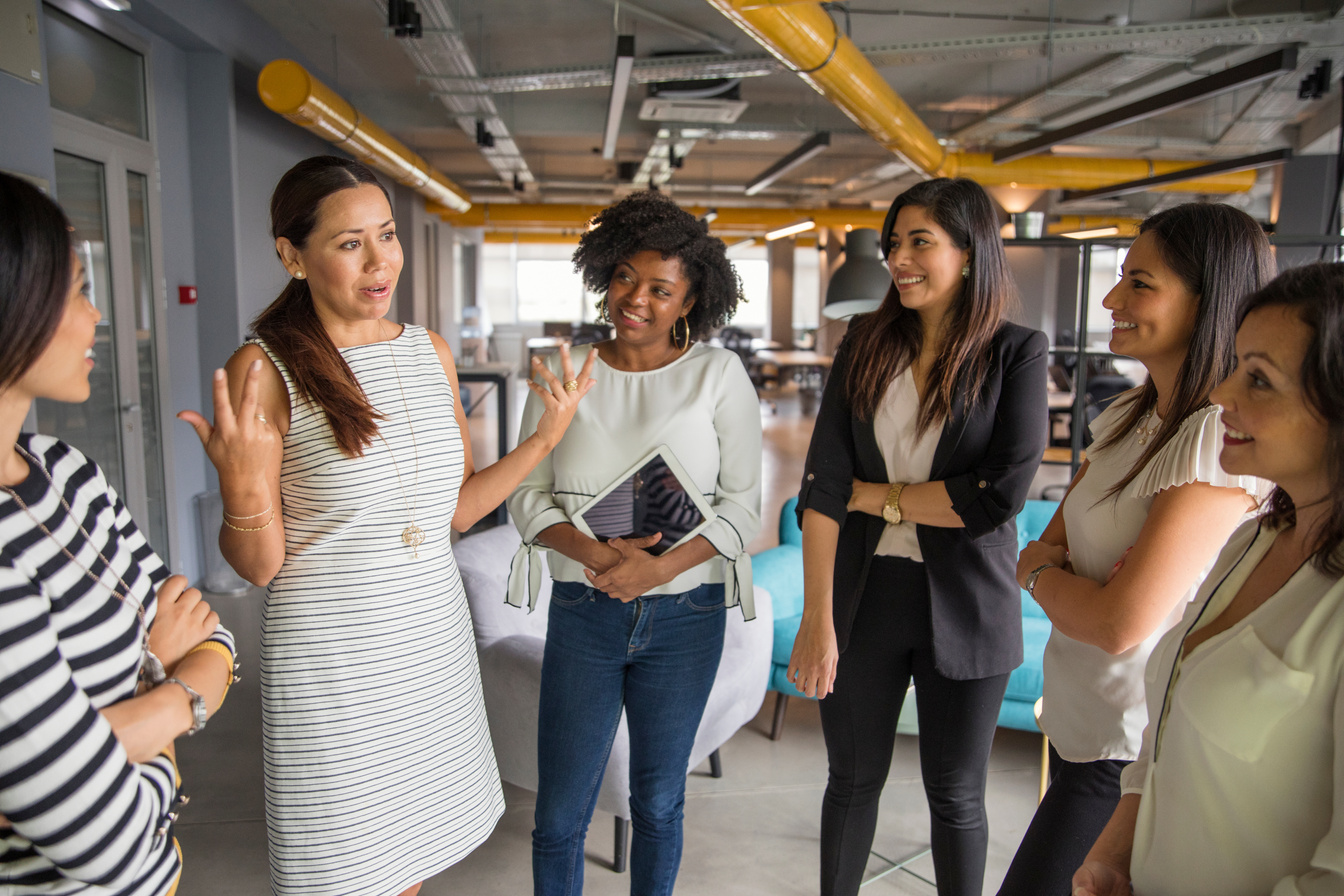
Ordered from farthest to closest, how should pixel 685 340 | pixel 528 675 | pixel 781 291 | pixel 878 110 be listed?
pixel 781 291 < pixel 878 110 < pixel 528 675 < pixel 685 340

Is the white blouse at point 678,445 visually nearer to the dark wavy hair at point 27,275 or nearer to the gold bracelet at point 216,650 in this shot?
the gold bracelet at point 216,650

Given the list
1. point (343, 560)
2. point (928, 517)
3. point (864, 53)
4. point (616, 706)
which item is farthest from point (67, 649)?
point (864, 53)

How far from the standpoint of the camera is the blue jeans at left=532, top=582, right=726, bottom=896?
1.70 meters

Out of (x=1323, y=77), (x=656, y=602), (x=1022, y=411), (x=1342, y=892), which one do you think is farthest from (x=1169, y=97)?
(x=1342, y=892)

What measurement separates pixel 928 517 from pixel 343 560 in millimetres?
1031

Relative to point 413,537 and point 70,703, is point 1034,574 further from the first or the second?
point 70,703

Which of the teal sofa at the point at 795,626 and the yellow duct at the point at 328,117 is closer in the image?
the teal sofa at the point at 795,626

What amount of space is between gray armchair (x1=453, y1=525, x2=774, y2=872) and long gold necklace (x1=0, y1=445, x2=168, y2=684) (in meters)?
1.26

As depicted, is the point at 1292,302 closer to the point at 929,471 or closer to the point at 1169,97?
the point at 929,471

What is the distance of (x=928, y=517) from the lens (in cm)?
161

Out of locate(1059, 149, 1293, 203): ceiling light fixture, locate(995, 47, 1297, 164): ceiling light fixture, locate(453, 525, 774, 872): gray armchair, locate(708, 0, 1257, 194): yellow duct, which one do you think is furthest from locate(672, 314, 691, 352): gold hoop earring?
locate(1059, 149, 1293, 203): ceiling light fixture

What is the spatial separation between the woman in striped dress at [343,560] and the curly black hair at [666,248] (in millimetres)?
453

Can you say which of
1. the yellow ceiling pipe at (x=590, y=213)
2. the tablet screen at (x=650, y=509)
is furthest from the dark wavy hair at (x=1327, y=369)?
the yellow ceiling pipe at (x=590, y=213)

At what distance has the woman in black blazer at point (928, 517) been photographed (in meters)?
1.62
